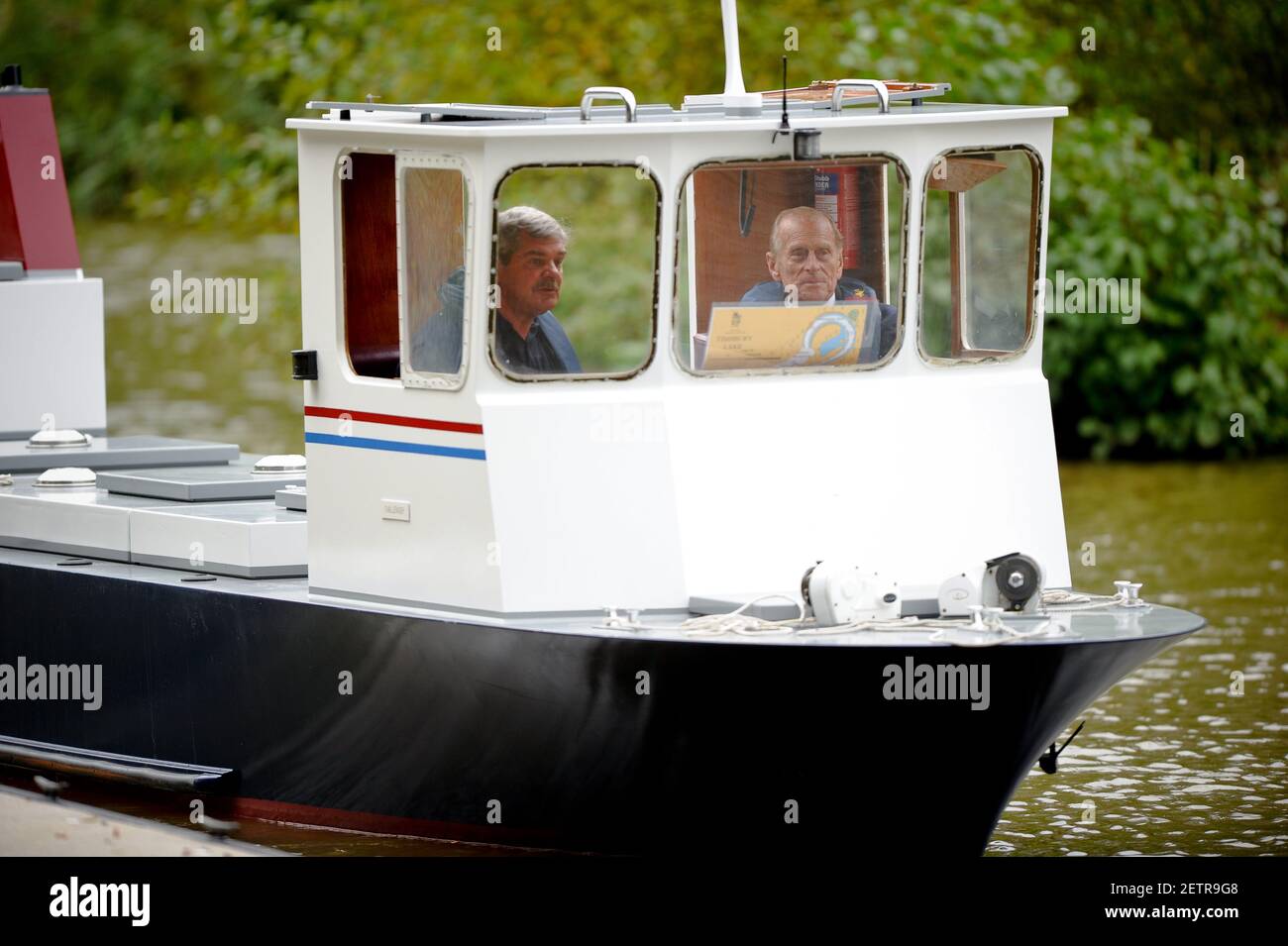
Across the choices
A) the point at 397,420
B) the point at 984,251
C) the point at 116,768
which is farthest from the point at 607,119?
the point at 116,768

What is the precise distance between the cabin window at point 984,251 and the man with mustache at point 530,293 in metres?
1.29

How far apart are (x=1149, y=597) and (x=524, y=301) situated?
6.32 metres

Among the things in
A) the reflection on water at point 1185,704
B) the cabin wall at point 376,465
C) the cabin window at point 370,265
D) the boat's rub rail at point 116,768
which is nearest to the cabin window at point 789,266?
the cabin wall at point 376,465

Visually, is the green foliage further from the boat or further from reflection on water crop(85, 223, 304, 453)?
the boat

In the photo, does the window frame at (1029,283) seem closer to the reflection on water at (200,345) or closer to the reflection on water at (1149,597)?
the reflection on water at (1149,597)

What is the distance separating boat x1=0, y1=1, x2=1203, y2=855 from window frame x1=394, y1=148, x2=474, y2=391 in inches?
0.5

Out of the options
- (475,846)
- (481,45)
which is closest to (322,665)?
(475,846)

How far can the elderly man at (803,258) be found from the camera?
822 cm

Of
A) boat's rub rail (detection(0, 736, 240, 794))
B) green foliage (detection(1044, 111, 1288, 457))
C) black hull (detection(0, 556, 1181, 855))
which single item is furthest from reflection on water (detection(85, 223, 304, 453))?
black hull (detection(0, 556, 1181, 855))

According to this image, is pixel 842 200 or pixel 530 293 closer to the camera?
pixel 530 293

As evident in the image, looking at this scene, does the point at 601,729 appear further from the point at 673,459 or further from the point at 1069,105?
the point at 1069,105

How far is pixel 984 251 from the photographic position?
8.45m

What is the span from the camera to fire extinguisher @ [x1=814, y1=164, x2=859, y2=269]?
821 cm

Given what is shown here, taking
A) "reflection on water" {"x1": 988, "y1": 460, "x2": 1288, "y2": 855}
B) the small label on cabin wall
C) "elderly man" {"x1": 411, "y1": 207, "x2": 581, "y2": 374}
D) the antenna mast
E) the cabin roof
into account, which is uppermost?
the antenna mast
